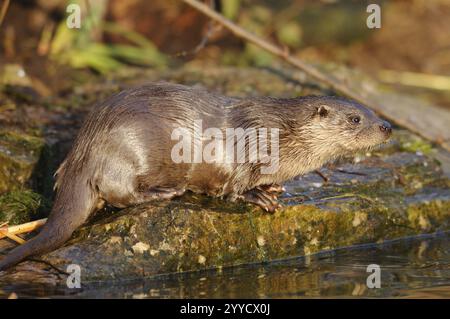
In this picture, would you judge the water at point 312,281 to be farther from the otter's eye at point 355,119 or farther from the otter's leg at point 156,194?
the otter's eye at point 355,119

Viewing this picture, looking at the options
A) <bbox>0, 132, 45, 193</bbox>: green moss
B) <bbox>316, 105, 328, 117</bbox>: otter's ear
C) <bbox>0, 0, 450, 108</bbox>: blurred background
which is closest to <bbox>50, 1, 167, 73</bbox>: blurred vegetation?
<bbox>0, 0, 450, 108</bbox>: blurred background

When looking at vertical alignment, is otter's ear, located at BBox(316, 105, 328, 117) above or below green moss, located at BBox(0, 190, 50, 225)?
above

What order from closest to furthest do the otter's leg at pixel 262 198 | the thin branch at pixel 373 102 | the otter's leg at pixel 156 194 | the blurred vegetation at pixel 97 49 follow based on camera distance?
the otter's leg at pixel 156 194, the otter's leg at pixel 262 198, the thin branch at pixel 373 102, the blurred vegetation at pixel 97 49

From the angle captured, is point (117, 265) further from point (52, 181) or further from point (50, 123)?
point (50, 123)

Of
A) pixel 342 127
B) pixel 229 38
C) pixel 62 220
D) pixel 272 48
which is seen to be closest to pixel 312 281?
pixel 342 127

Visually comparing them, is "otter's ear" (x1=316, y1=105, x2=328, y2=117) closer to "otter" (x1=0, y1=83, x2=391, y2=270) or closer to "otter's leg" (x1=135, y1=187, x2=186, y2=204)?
"otter" (x1=0, y1=83, x2=391, y2=270)

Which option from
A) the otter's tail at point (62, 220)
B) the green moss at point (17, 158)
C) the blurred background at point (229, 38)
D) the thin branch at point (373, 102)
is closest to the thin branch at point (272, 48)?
the thin branch at point (373, 102)

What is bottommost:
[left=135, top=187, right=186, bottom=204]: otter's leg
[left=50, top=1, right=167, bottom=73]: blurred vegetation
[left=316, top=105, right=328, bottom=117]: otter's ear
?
[left=135, top=187, right=186, bottom=204]: otter's leg
